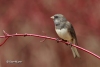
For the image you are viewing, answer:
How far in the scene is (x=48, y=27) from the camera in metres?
5.31

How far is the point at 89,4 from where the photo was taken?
5363 millimetres

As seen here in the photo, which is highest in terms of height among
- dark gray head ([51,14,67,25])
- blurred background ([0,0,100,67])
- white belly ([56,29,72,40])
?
dark gray head ([51,14,67,25])

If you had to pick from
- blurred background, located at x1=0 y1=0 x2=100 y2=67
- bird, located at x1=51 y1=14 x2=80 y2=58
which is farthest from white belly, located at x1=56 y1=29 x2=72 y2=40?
blurred background, located at x1=0 y1=0 x2=100 y2=67

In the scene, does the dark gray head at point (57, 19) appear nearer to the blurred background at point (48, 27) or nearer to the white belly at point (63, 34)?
the white belly at point (63, 34)

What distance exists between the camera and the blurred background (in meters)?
5.28

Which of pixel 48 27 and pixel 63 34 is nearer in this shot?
pixel 63 34

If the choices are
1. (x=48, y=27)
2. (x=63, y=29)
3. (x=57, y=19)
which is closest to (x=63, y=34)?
(x=63, y=29)

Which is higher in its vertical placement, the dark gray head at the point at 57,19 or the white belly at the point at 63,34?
the dark gray head at the point at 57,19

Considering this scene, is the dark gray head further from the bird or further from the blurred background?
the blurred background

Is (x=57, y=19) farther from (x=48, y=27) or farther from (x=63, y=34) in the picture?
(x=48, y=27)

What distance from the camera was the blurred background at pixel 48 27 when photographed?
17.3 ft

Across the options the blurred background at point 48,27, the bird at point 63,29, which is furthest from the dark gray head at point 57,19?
the blurred background at point 48,27

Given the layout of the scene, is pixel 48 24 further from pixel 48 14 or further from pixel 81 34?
pixel 81 34

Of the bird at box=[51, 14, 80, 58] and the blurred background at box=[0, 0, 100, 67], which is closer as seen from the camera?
the bird at box=[51, 14, 80, 58]
